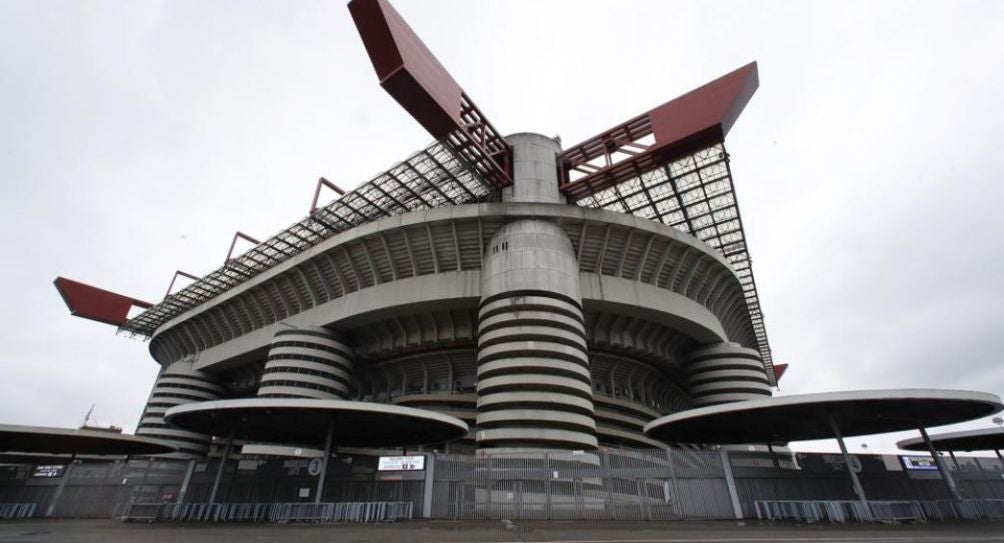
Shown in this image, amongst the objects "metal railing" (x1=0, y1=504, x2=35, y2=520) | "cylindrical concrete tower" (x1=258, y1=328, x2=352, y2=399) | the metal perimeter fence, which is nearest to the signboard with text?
"metal railing" (x1=0, y1=504, x2=35, y2=520)

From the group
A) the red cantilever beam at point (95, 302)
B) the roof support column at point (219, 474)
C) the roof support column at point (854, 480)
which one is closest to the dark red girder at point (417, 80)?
the roof support column at point (219, 474)

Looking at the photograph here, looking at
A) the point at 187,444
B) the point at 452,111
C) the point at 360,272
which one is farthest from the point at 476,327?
the point at 187,444

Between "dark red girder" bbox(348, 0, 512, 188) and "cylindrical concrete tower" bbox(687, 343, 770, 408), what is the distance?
2487 cm

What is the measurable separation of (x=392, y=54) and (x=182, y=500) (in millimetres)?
23143

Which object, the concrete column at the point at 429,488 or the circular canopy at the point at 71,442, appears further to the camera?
the circular canopy at the point at 71,442

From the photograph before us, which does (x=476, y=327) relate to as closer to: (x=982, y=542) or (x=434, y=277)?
(x=434, y=277)

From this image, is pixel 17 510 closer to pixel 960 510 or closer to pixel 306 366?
pixel 306 366

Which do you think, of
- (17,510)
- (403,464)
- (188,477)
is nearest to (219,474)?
(188,477)

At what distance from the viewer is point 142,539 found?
1176 centimetres

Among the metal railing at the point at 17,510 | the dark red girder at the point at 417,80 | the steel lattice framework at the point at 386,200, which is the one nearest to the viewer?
the dark red girder at the point at 417,80

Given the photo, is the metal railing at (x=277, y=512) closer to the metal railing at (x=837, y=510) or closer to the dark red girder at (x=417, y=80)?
the metal railing at (x=837, y=510)

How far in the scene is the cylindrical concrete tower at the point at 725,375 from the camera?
122 ft

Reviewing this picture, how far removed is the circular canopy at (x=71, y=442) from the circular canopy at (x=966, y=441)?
42945 millimetres

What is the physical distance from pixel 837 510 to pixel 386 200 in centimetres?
3244
